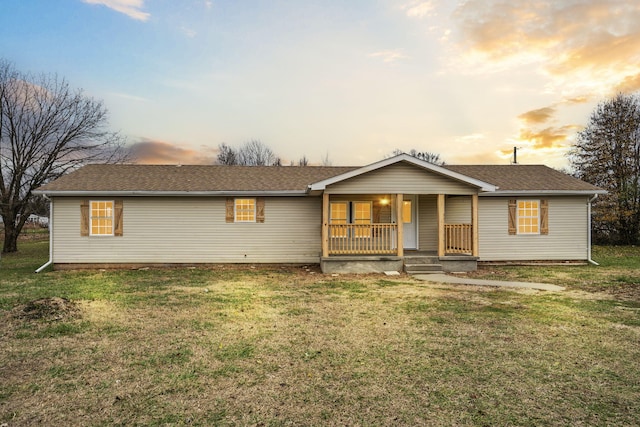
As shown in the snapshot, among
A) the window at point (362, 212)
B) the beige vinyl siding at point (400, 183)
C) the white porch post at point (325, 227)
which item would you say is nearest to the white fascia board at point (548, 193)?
the beige vinyl siding at point (400, 183)

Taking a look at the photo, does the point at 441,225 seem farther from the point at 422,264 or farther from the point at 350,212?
the point at 350,212

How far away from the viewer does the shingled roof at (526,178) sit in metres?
13.3

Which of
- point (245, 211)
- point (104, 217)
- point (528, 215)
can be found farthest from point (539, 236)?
point (104, 217)

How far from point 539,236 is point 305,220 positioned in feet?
28.1

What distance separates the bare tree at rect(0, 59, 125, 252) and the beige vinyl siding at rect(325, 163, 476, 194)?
17534mm

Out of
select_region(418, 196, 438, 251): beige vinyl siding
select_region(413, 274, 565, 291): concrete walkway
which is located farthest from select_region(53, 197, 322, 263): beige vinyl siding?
select_region(413, 274, 565, 291): concrete walkway

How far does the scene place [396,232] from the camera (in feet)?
41.3

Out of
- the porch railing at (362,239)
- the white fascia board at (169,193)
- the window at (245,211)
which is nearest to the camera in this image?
the porch railing at (362,239)

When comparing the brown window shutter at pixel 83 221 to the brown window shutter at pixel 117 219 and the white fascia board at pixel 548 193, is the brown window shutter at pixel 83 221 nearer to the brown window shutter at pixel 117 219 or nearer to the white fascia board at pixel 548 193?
the brown window shutter at pixel 117 219

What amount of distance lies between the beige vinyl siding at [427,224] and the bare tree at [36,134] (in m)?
19.1

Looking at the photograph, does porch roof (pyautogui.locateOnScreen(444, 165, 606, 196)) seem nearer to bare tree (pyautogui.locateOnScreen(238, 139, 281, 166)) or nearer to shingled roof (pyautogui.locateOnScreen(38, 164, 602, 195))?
shingled roof (pyautogui.locateOnScreen(38, 164, 602, 195))

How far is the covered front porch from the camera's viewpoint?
1174 centimetres

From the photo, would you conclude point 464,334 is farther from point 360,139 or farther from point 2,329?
point 360,139

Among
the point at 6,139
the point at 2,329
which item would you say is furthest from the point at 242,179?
the point at 6,139
